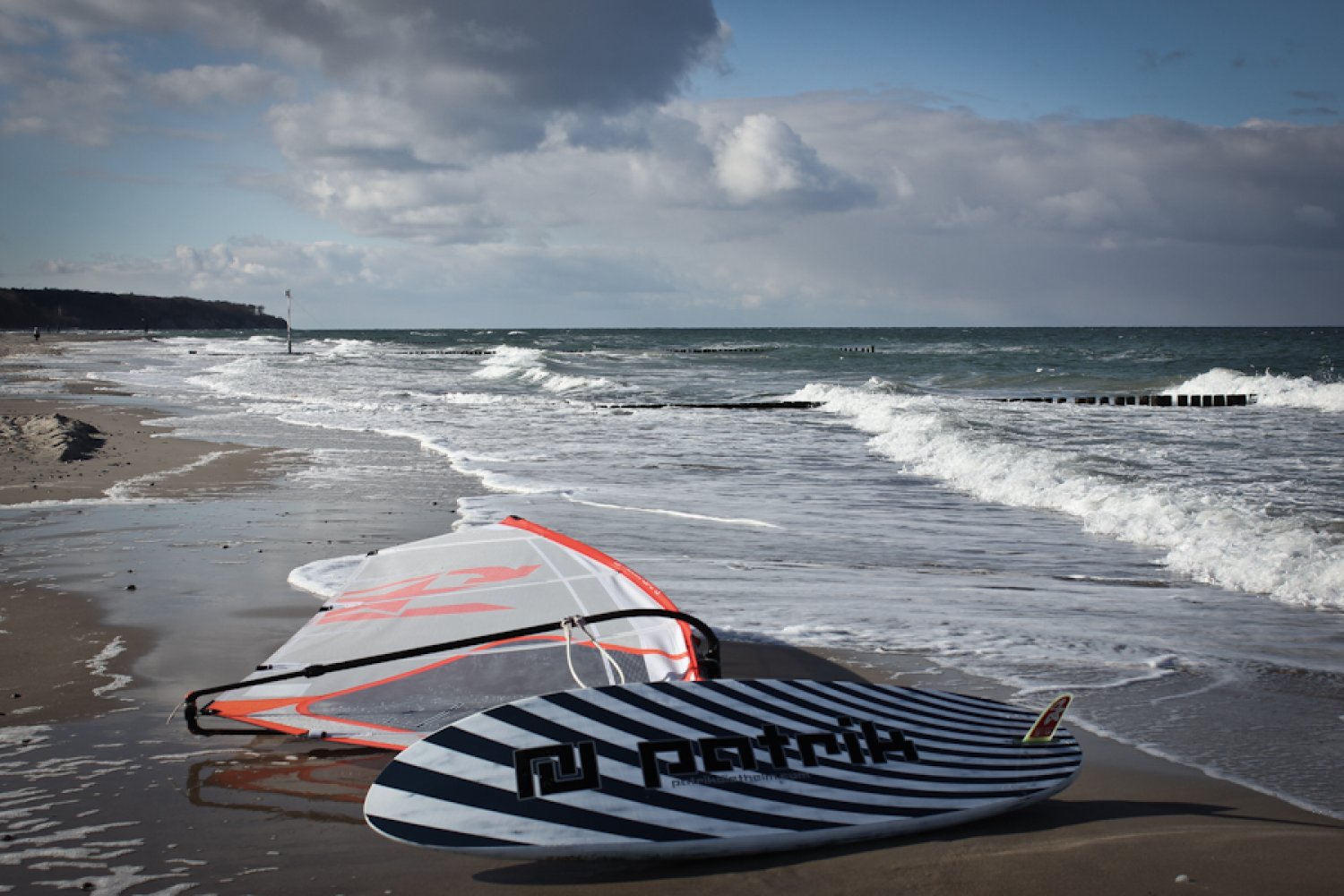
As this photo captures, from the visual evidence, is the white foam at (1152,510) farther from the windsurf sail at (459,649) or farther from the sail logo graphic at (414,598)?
the sail logo graphic at (414,598)

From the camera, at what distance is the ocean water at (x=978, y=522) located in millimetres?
4488

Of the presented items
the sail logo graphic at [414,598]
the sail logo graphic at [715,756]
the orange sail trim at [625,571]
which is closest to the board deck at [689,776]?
the sail logo graphic at [715,756]

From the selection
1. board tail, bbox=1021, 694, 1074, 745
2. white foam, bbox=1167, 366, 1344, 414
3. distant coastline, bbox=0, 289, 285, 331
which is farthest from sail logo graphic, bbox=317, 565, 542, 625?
distant coastline, bbox=0, 289, 285, 331

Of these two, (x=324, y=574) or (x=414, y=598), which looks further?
(x=324, y=574)

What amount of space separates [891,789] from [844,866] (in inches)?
12.5

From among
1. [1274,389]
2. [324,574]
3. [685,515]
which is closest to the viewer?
[324,574]

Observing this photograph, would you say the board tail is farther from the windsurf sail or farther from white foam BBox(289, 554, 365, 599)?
white foam BBox(289, 554, 365, 599)

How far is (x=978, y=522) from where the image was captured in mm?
8562

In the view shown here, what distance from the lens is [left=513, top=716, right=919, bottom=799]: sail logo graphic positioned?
9.04ft

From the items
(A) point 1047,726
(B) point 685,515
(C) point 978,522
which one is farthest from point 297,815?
(C) point 978,522

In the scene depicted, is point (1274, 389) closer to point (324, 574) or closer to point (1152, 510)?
point (1152, 510)

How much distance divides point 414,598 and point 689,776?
1.97m

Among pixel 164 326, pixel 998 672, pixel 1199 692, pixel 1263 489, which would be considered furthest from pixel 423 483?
pixel 164 326

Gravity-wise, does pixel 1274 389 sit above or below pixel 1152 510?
above
